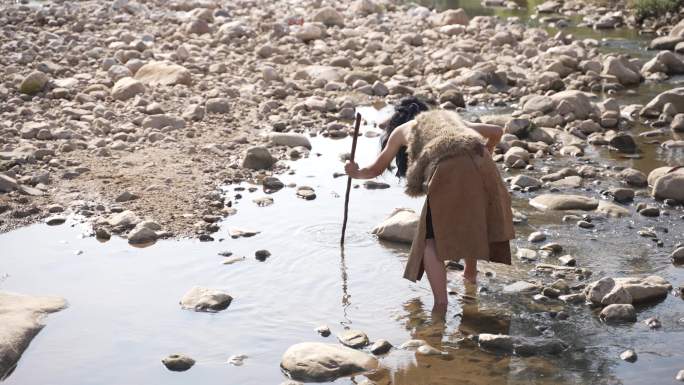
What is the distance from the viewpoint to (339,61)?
15586 mm

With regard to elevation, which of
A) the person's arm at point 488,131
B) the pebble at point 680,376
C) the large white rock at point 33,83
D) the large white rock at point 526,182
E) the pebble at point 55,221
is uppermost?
the person's arm at point 488,131

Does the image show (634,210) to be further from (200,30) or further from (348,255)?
(200,30)

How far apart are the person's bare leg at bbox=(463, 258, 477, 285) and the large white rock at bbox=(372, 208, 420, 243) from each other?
101 centimetres

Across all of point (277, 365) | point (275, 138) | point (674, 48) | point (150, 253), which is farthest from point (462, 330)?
point (674, 48)

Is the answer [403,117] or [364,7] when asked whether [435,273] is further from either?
[364,7]

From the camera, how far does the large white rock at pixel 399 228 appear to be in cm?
800

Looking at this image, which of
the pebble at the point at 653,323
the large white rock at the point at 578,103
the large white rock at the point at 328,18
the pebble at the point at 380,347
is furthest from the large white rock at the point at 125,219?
the large white rock at the point at 328,18

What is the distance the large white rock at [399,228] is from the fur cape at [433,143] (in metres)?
1.53

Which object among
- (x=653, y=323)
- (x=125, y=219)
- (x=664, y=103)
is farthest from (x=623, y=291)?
(x=664, y=103)

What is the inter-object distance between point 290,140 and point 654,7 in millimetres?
11799

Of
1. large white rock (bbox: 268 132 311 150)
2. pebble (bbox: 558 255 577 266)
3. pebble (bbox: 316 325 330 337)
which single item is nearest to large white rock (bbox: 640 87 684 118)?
large white rock (bbox: 268 132 311 150)

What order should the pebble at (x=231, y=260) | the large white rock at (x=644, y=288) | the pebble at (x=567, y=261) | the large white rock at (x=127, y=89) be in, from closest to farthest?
the large white rock at (x=644, y=288), the pebble at (x=567, y=261), the pebble at (x=231, y=260), the large white rock at (x=127, y=89)

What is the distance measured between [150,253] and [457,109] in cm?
645

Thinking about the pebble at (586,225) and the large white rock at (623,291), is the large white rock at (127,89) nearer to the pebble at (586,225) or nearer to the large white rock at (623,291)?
the pebble at (586,225)
